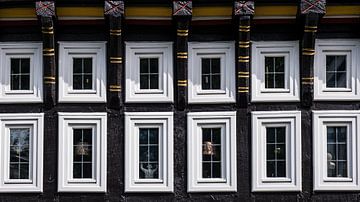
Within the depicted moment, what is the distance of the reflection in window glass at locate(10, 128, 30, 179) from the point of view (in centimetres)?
1950

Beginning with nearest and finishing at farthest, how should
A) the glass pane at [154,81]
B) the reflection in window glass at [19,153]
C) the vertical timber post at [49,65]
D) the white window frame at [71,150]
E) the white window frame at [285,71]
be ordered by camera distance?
1. the vertical timber post at [49,65]
2. the white window frame at [71,150]
3. the white window frame at [285,71]
4. the reflection in window glass at [19,153]
5. the glass pane at [154,81]

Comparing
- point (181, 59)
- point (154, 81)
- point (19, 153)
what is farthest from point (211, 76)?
point (19, 153)

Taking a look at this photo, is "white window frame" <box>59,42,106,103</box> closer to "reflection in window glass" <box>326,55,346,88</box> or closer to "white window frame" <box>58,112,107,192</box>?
"white window frame" <box>58,112,107,192</box>

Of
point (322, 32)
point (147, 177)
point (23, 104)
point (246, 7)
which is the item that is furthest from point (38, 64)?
point (322, 32)

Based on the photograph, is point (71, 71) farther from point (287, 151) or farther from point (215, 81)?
point (287, 151)

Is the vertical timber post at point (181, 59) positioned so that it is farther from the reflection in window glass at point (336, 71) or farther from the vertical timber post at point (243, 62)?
the reflection in window glass at point (336, 71)

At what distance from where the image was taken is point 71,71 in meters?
19.6

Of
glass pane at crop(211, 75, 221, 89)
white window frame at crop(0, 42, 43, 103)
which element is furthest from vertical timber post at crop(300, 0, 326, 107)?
white window frame at crop(0, 42, 43, 103)

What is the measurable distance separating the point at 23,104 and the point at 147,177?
3.00m

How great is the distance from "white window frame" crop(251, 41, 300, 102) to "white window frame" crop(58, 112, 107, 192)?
3.22 metres

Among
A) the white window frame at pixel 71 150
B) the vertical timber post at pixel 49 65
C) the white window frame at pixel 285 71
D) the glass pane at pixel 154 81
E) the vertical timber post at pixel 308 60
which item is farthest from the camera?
the glass pane at pixel 154 81

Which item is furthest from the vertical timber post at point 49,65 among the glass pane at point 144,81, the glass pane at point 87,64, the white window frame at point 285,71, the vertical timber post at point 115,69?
the white window frame at point 285,71

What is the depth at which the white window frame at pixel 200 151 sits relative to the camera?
1922cm

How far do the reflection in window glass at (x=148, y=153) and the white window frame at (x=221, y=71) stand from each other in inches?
42.5
